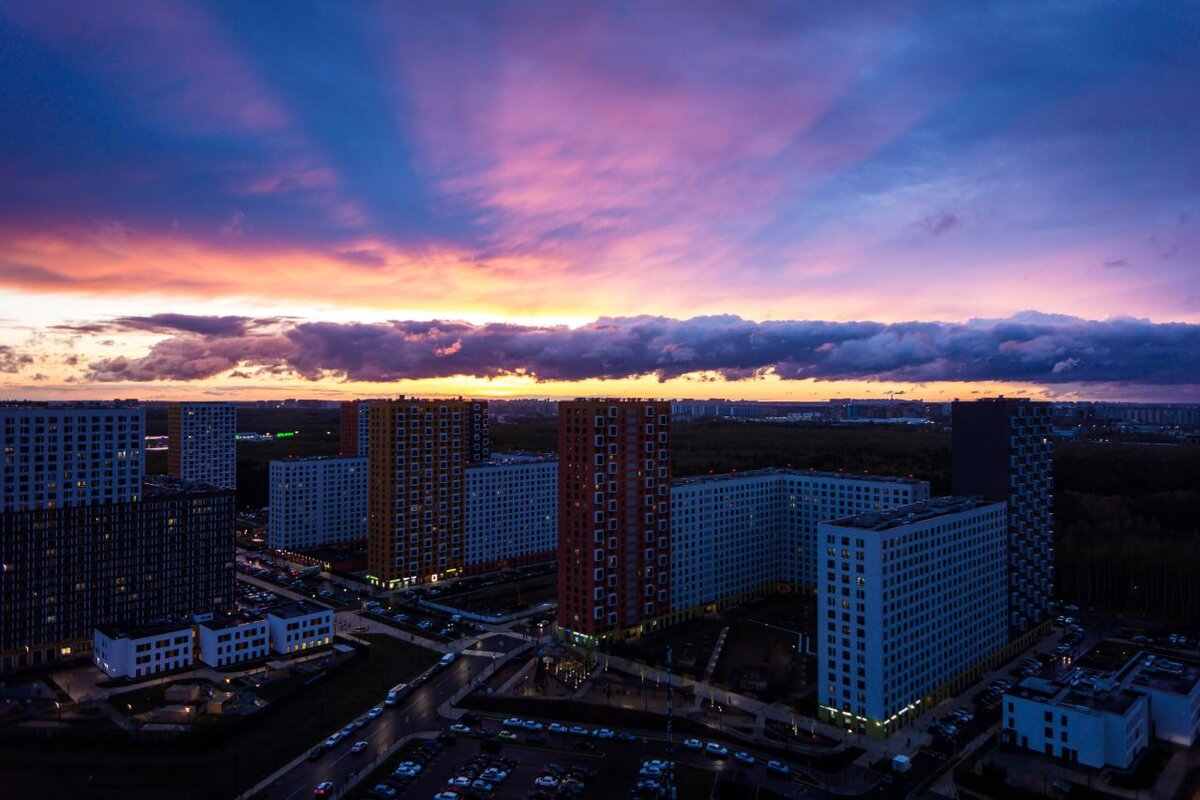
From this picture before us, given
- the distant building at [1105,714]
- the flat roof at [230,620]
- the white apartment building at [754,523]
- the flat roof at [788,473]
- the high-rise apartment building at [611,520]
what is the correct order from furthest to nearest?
the flat roof at [788,473], the white apartment building at [754,523], the high-rise apartment building at [611,520], the flat roof at [230,620], the distant building at [1105,714]

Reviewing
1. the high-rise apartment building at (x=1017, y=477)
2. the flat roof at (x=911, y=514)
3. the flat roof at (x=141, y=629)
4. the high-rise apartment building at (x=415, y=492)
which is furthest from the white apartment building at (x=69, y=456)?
the high-rise apartment building at (x=1017, y=477)

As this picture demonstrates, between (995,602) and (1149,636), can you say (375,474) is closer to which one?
(995,602)

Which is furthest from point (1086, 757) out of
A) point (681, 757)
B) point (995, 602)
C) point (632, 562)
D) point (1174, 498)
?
point (1174, 498)

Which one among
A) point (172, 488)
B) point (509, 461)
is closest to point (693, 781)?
point (172, 488)

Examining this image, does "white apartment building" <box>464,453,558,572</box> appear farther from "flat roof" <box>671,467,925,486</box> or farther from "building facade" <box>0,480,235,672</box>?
"building facade" <box>0,480,235,672</box>

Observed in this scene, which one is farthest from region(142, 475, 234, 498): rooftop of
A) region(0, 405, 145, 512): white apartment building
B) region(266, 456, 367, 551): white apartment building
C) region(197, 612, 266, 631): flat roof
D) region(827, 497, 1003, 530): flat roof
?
region(827, 497, 1003, 530): flat roof

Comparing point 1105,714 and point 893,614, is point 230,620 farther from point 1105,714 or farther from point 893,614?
point 1105,714

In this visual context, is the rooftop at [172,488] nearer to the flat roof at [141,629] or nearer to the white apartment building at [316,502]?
the flat roof at [141,629]
